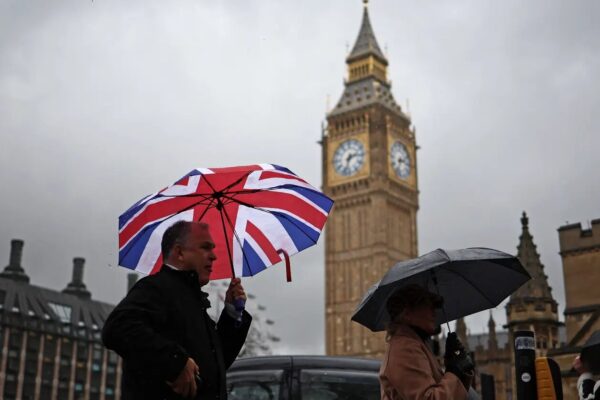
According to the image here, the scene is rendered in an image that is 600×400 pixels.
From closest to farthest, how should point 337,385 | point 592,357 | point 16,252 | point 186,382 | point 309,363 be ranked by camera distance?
point 186,382 → point 592,357 → point 337,385 → point 309,363 → point 16,252

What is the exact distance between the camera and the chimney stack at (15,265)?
228 feet

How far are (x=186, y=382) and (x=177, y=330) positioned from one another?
35cm

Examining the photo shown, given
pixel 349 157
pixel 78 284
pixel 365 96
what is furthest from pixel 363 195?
pixel 78 284

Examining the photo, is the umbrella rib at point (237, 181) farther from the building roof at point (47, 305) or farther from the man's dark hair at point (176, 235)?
the building roof at point (47, 305)

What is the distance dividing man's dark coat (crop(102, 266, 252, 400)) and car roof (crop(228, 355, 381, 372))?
7.39 feet

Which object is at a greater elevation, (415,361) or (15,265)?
(15,265)

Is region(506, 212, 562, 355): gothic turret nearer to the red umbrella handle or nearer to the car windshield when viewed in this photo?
the car windshield

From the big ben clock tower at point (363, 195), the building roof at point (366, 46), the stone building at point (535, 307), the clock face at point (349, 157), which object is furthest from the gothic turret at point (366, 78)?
the stone building at point (535, 307)

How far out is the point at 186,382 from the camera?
10.7 ft

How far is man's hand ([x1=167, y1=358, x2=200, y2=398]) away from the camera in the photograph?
326 cm

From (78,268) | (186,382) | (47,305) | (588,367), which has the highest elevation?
(78,268)

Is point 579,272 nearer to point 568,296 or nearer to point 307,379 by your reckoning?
point 568,296

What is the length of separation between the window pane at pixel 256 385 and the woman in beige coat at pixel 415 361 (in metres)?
2.33

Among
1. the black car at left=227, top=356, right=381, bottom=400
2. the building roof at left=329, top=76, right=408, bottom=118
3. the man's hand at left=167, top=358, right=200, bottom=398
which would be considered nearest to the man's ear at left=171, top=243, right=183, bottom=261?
the man's hand at left=167, top=358, right=200, bottom=398
